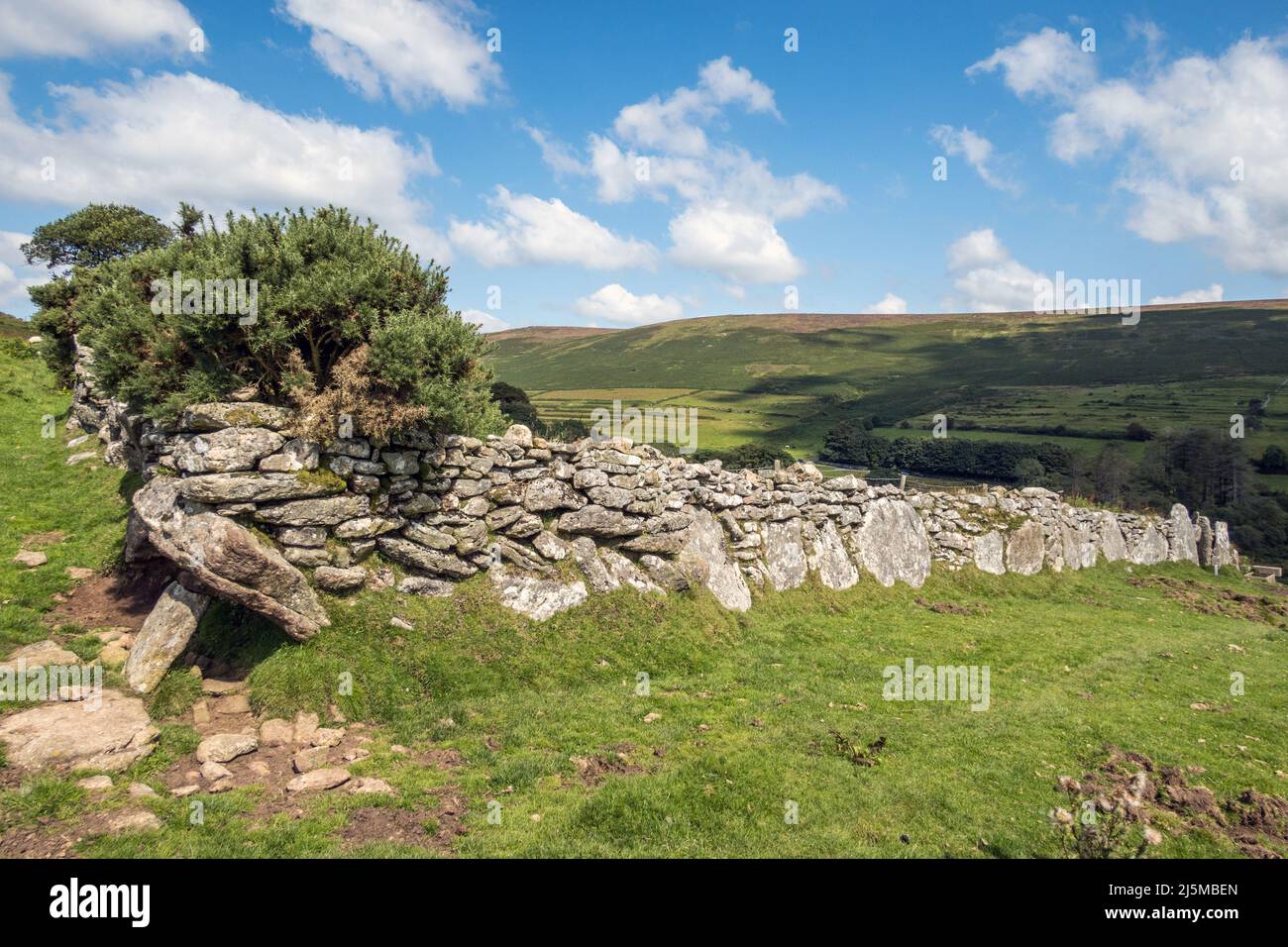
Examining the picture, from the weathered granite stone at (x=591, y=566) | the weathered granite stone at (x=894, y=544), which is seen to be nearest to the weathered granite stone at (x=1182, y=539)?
the weathered granite stone at (x=894, y=544)

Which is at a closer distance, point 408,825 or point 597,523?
point 408,825

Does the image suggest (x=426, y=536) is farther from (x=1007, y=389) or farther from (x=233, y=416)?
(x=1007, y=389)

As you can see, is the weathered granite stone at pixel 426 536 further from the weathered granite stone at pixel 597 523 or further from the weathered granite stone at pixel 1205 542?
the weathered granite stone at pixel 1205 542

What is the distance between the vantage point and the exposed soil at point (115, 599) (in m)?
12.4

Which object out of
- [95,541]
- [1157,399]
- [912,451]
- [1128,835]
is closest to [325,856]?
[1128,835]

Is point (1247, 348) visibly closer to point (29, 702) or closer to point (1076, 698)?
point (1076, 698)

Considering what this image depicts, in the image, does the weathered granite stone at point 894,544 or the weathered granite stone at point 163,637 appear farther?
the weathered granite stone at point 894,544

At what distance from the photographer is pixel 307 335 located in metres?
12.8

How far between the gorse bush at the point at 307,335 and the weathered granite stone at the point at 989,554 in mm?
19950

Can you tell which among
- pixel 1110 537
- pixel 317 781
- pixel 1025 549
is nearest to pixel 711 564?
pixel 317 781

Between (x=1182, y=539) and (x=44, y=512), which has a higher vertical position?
(x=44, y=512)

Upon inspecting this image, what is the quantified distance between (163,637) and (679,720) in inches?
391

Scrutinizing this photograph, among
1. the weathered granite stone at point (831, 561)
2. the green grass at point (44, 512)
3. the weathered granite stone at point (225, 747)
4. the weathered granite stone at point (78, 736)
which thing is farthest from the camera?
the weathered granite stone at point (831, 561)

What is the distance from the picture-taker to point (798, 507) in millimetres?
19250
